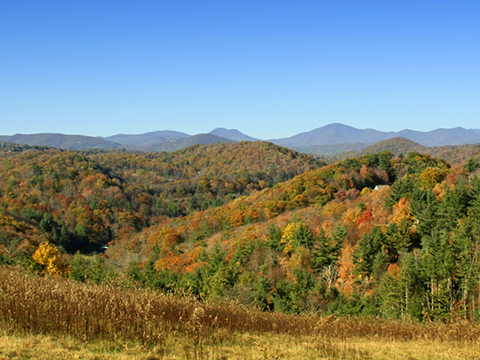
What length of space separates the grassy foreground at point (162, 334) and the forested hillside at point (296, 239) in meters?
1.49

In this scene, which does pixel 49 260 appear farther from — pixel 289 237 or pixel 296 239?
pixel 296 239

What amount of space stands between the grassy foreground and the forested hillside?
58.5 inches

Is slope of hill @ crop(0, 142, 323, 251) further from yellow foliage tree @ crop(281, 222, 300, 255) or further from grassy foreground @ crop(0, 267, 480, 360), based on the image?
grassy foreground @ crop(0, 267, 480, 360)

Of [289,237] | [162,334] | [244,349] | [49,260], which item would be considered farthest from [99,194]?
[244,349]

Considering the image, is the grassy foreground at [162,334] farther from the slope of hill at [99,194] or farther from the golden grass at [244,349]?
the slope of hill at [99,194]

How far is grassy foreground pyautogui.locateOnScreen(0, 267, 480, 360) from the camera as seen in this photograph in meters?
6.04

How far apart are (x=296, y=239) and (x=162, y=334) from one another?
32.6 meters

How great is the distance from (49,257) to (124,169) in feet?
485

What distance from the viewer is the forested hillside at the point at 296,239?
24453mm

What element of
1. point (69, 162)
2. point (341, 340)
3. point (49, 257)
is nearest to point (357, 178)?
point (49, 257)

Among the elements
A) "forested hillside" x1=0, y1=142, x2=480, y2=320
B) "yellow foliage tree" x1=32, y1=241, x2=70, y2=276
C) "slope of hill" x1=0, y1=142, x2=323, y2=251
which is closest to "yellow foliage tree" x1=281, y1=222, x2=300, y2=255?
"forested hillside" x1=0, y1=142, x2=480, y2=320

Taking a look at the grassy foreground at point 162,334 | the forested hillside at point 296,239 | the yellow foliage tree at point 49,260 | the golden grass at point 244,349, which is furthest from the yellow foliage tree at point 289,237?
the golden grass at point 244,349

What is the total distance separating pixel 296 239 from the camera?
38.5 metres

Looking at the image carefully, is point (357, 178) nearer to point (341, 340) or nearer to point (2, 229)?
point (2, 229)
